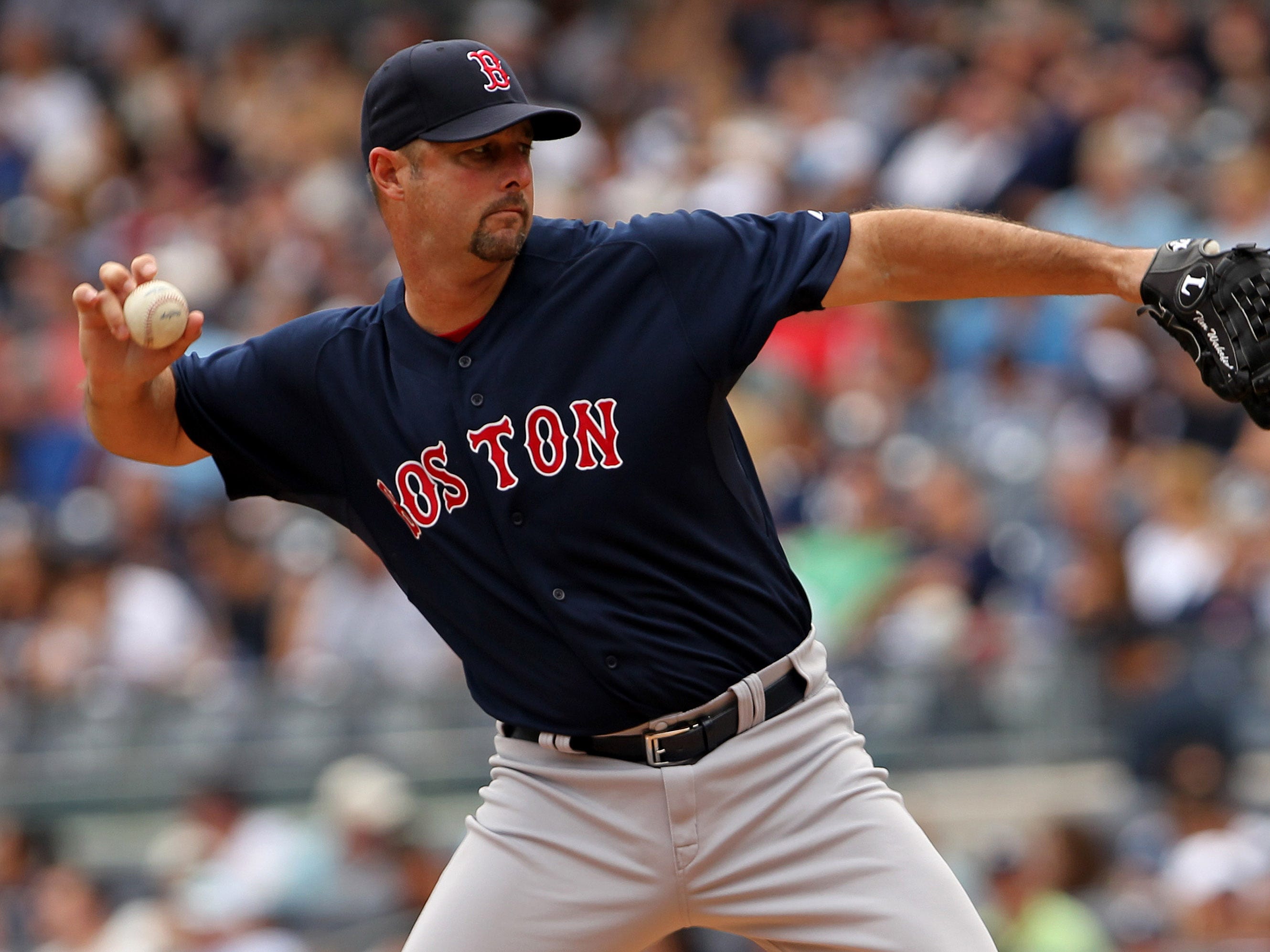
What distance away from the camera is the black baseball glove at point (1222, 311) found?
277cm

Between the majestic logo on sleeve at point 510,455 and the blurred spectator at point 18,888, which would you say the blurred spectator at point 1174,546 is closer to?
the majestic logo on sleeve at point 510,455

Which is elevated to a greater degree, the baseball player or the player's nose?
the player's nose

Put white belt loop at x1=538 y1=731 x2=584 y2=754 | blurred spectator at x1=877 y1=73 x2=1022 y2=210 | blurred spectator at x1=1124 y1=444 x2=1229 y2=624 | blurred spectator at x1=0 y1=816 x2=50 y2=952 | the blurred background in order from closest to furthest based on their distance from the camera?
white belt loop at x1=538 y1=731 x2=584 y2=754 < the blurred background < blurred spectator at x1=1124 y1=444 x2=1229 y2=624 < blurred spectator at x1=0 y1=816 x2=50 y2=952 < blurred spectator at x1=877 y1=73 x2=1022 y2=210

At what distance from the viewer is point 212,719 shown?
768 cm

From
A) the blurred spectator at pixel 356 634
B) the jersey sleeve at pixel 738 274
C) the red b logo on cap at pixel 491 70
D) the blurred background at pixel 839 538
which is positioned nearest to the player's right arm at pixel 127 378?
the red b logo on cap at pixel 491 70

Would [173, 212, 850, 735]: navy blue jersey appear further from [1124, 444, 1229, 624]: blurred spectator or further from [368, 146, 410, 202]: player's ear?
[1124, 444, 1229, 624]: blurred spectator

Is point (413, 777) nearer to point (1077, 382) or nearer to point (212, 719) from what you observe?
point (212, 719)

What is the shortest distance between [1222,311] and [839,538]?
4589mm

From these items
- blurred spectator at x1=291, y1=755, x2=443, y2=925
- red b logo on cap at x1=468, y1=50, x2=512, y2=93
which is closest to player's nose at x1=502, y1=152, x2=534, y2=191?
→ red b logo on cap at x1=468, y1=50, x2=512, y2=93

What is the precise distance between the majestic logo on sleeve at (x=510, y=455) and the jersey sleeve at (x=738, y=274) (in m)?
0.21

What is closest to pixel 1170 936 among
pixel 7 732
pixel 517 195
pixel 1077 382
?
pixel 1077 382

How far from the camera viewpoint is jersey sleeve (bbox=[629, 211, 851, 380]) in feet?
10.2

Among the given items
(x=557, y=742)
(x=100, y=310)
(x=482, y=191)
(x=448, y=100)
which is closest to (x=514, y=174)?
(x=482, y=191)

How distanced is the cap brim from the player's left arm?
522 millimetres
